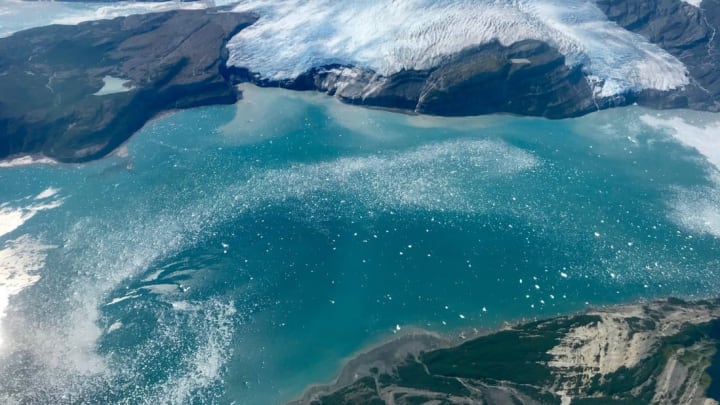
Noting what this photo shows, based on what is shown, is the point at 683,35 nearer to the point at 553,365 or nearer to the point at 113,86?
the point at 553,365

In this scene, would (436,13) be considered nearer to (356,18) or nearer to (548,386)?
(356,18)

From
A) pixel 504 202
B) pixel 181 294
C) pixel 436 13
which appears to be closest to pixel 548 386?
pixel 504 202

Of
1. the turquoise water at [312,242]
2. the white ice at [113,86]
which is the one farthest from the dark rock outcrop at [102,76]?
the turquoise water at [312,242]

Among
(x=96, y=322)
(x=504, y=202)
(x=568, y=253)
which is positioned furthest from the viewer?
(x=504, y=202)

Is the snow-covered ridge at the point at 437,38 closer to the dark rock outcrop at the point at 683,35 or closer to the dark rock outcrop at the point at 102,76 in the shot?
the dark rock outcrop at the point at 683,35

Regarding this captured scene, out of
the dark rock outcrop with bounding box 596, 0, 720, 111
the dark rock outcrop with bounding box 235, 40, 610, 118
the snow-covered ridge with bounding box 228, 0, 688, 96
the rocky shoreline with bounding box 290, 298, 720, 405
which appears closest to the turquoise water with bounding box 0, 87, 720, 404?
the rocky shoreline with bounding box 290, 298, 720, 405

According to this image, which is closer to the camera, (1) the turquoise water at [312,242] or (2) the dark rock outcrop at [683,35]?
(1) the turquoise water at [312,242]
